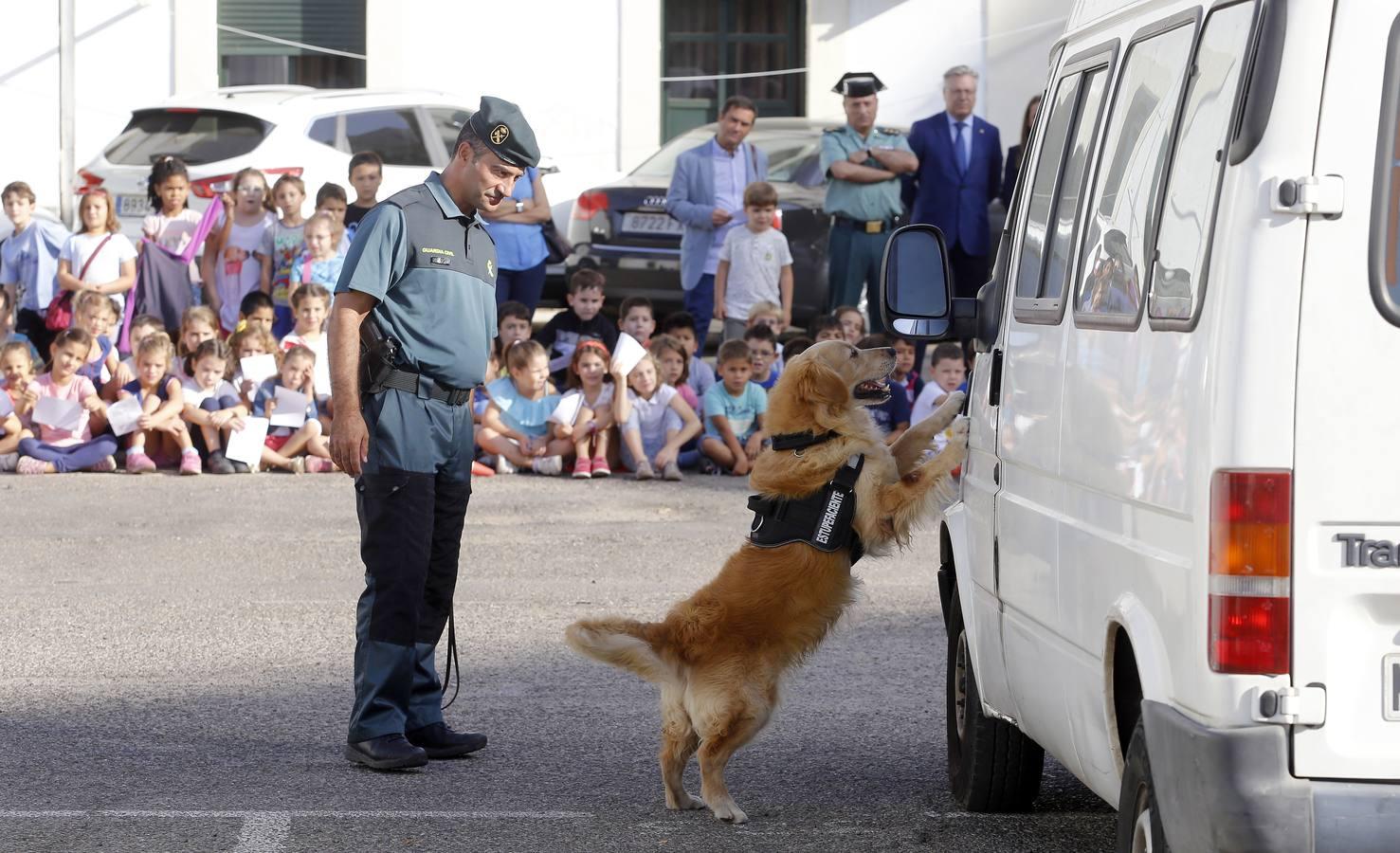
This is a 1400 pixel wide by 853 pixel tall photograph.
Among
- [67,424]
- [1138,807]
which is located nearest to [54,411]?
[67,424]

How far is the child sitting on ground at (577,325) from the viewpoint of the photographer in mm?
12648

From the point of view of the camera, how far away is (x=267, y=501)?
35.6 feet

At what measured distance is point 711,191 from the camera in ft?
43.4

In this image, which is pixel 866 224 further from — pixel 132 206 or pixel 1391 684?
pixel 1391 684

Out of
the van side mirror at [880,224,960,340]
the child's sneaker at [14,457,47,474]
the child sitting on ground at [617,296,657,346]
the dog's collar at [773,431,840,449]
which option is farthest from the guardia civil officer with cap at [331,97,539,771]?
the child sitting on ground at [617,296,657,346]

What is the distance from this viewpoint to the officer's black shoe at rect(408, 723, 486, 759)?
232 inches

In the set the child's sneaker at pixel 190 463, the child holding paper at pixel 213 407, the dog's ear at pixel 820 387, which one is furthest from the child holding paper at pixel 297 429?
the dog's ear at pixel 820 387

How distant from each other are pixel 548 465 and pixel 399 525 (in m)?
6.12

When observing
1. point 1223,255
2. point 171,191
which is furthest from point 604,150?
point 1223,255

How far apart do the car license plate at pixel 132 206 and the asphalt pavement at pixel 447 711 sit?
5.12m

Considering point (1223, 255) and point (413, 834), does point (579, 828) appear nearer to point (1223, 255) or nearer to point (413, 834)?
point (413, 834)

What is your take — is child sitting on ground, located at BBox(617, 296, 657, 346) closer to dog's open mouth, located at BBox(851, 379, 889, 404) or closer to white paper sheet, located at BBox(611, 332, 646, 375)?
white paper sheet, located at BBox(611, 332, 646, 375)

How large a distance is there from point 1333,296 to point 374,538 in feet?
11.1

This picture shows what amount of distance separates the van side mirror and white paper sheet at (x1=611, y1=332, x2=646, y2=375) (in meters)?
6.96
